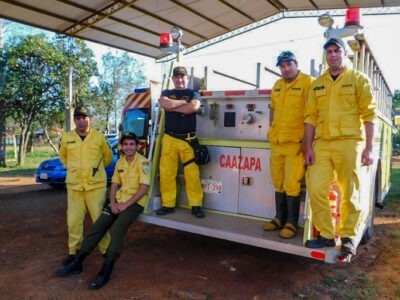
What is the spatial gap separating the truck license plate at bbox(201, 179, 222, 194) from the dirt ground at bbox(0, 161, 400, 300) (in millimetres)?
842

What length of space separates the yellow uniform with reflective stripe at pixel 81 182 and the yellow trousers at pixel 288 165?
203cm

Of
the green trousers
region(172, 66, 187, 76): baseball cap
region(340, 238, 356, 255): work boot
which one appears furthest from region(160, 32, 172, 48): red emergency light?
region(340, 238, 356, 255): work boot

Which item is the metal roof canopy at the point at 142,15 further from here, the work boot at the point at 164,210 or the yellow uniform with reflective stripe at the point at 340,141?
the yellow uniform with reflective stripe at the point at 340,141

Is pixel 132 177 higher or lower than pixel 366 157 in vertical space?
lower

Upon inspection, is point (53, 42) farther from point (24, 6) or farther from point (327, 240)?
point (327, 240)

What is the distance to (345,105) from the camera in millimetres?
3316

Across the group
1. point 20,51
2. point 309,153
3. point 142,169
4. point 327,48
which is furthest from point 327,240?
point 20,51

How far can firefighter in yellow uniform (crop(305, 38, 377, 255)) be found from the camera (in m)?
3.29

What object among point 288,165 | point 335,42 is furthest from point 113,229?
point 335,42

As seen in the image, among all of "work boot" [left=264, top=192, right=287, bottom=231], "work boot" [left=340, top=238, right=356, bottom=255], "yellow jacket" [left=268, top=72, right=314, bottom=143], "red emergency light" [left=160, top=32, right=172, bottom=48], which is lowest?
"work boot" [left=340, top=238, right=356, bottom=255]

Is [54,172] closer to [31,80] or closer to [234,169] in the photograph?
[234,169]

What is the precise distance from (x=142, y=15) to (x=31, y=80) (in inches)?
224

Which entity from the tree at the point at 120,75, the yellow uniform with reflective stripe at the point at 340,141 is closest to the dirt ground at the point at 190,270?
the yellow uniform with reflective stripe at the point at 340,141

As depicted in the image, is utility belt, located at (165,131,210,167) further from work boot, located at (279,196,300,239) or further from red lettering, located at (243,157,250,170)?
work boot, located at (279,196,300,239)
